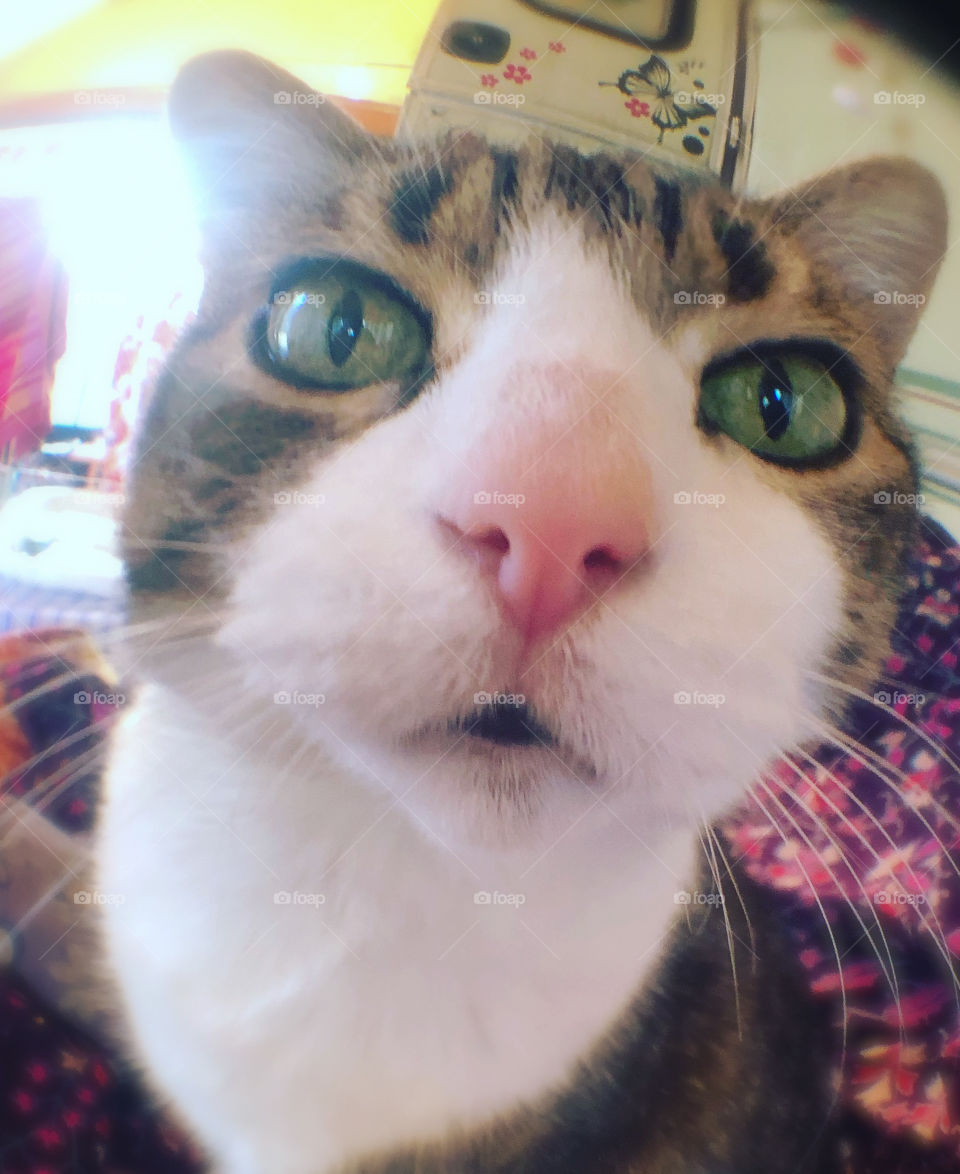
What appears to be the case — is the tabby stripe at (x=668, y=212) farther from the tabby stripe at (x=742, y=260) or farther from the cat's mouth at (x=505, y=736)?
the cat's mouth at (x=505, y=736)

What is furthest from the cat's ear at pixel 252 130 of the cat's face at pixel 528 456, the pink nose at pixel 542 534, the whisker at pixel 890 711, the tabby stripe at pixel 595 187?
the whisker at pixel 890 711

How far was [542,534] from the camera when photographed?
339 millimetres

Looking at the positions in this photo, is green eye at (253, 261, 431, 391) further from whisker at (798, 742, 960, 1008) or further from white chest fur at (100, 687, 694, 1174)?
whisker at (798, 742, 960, 1008)

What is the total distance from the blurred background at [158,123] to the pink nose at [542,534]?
0.23 metres

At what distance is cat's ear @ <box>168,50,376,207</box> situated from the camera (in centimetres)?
43

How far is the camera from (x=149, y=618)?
0.42 meters

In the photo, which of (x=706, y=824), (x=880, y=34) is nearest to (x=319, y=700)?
(x=706, y=824)

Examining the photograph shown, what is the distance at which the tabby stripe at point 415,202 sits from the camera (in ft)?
1.37

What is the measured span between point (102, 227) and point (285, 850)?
38cm

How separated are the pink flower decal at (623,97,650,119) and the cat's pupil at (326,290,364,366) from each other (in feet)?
0.65

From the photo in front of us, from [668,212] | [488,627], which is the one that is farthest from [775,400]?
[488,627]

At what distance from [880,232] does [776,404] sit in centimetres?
15

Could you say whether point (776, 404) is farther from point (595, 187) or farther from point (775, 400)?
point (595, 187)

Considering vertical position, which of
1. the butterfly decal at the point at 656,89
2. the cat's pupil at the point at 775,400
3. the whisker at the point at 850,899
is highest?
the butterfly decal at the point at 656,89
